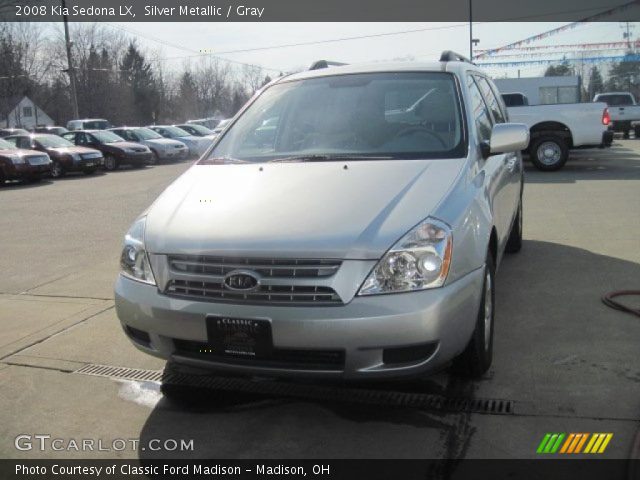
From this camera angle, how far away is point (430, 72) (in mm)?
4480

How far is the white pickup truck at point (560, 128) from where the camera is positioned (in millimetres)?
14406

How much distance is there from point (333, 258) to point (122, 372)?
1.97 m

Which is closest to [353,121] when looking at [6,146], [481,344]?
[481,344]

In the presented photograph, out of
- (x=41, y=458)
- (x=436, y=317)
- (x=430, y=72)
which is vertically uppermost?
(x=430, y=72)

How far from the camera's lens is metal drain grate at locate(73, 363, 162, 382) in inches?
159

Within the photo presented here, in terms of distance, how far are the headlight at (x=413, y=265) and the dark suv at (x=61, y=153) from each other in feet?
63.6

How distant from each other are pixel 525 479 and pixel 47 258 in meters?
6.61

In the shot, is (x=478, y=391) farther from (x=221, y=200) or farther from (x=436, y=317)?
(x=221, y=200)

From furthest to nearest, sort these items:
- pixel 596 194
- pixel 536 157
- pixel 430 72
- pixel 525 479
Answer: pixel 536 157 → pixel 596 194 → pixel 430 72 → pixel 525 479

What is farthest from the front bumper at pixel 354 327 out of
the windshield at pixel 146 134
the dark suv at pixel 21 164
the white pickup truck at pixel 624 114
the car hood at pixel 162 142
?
the white pickup truck at pixel 624 114

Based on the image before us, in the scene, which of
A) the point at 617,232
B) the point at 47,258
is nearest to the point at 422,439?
the point at 617,232

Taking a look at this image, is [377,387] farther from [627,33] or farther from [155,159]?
[627,33]

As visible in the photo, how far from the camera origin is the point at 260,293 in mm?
3023

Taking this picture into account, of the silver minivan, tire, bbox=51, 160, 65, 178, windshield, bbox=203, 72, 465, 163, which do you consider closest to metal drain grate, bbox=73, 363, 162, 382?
the silver minivan
